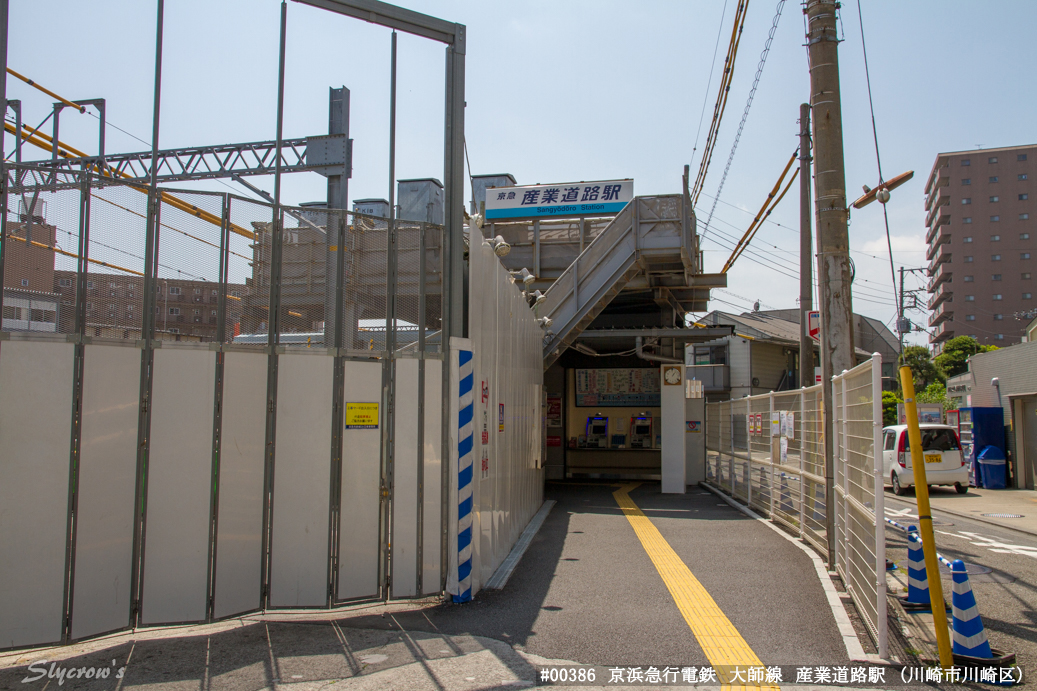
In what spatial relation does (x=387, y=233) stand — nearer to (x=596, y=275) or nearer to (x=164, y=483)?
(x=164, y=483)

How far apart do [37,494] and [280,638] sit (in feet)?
6.25

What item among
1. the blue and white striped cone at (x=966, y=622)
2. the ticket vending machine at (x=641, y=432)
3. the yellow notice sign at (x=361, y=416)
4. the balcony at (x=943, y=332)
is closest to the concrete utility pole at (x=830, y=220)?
the blue and white striped cone at (x=966, y=622)

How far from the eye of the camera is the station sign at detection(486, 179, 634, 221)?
712 inches

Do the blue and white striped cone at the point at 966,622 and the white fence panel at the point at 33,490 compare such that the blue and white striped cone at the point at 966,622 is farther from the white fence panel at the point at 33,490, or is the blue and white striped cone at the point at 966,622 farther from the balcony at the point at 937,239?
the balcony at the point at 937,239

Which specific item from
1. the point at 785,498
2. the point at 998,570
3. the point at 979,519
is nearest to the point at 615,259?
the point at 785,498

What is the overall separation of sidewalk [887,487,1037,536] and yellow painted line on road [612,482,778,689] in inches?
254

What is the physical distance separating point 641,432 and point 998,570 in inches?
455

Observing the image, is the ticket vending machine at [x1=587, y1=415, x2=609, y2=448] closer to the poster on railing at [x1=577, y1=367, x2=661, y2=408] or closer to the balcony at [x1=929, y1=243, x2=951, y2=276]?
the poster on railing at [x1=577, y1=367, x2=661, y2=408]

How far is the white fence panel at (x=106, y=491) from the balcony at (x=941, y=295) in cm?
6883

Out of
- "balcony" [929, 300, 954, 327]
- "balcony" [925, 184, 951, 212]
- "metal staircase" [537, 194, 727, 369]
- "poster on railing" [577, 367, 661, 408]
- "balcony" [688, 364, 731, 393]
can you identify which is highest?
"balcony" [925, 184, 951, 212]

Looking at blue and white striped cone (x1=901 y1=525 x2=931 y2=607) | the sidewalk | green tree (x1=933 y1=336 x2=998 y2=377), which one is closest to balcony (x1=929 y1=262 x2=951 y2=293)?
green tree (x1=933 y1=336 x2=998 y2=377)

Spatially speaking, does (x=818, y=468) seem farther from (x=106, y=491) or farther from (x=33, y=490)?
(x=33, y=490)

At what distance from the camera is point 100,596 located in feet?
16.0

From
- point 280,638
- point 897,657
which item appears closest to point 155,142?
point 280,638
